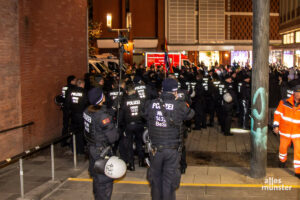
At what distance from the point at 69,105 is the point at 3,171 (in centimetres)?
246

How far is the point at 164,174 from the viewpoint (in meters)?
6.28

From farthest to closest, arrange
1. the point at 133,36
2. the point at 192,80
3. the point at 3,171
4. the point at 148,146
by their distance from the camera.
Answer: the point at 133,36 < the point at 192,80 < the point at 3,171 < the point at 148,146

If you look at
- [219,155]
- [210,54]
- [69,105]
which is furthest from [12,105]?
[210,54]

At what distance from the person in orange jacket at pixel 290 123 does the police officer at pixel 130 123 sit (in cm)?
301

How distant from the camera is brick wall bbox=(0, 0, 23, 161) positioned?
9.23 metres

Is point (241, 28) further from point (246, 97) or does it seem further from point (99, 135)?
point (99, 135)

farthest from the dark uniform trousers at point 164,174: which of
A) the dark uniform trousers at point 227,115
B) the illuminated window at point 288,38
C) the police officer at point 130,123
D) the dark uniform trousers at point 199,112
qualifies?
the illuminated window at point 288,38

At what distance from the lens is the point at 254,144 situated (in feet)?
26.2

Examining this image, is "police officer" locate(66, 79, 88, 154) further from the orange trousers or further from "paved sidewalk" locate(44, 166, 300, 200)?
the orange trousers

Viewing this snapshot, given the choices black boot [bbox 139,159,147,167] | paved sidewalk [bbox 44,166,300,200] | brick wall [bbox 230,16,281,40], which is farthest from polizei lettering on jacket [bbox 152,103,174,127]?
brick wall [bbox 230,16,281,40]

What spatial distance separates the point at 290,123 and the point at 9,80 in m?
6.62

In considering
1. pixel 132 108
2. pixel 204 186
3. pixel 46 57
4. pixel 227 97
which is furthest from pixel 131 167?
pixel 227 97

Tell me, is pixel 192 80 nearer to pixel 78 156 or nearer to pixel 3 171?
pixel 78 156

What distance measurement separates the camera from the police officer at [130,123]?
8688 millimetres
